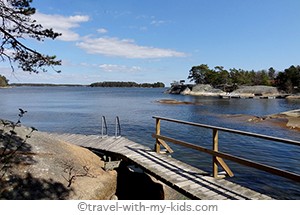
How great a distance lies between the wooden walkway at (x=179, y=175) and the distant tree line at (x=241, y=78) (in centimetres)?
9672

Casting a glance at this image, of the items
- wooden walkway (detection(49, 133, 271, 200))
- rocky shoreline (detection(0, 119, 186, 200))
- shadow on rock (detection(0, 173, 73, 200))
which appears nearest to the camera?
wooden walkway (detection(49, 133, 271, 200))

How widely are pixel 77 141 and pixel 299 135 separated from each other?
639 inches

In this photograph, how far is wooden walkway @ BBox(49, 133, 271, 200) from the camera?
17.4ft

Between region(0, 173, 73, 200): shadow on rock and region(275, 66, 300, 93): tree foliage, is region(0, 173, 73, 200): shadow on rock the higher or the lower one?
→ the lower one

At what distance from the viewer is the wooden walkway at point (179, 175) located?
530cm

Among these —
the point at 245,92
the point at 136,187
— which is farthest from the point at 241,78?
the point at 136,187

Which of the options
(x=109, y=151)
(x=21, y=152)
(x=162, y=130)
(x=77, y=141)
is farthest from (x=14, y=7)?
(x=162, y=130)

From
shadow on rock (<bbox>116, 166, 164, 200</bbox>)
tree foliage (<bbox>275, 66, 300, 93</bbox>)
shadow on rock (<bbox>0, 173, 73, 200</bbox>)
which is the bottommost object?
shadow on rock (<bbox>116, 166, 164, 200</bbox>)

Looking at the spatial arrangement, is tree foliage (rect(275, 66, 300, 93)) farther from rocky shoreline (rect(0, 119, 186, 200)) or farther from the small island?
rocky shoreline (rect(0, 119, 186, 200))

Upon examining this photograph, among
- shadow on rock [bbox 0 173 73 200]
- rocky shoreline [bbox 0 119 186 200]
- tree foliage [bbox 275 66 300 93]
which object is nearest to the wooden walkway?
rocky shoreline [bbox 0 119 186 200]

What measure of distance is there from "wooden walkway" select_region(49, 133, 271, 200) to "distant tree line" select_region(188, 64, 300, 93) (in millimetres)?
96719

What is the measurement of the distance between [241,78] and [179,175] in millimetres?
108497

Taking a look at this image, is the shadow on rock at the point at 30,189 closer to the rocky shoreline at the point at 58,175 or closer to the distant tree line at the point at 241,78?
the rocky shoreline at the point at 58,175

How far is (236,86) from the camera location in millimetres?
108250
